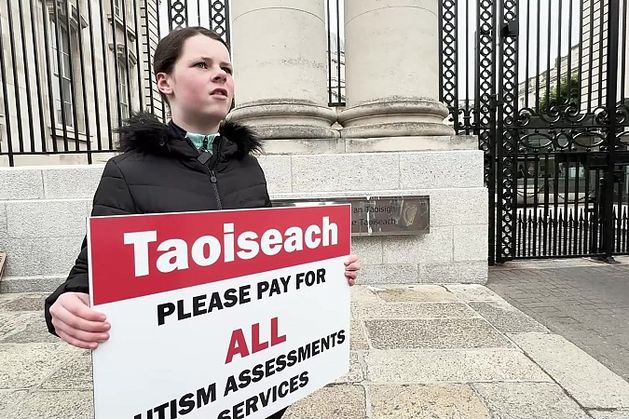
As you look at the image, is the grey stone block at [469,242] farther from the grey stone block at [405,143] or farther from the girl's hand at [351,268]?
the girl's hand at [351,268]

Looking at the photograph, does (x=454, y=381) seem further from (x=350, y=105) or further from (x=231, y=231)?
(x=350, y=105)

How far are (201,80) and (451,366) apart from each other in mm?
2564

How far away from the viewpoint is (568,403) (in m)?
2.40

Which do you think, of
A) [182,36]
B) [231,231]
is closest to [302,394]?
[231,231]

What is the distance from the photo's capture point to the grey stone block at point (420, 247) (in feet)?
16.7

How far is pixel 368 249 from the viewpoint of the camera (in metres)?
5.05

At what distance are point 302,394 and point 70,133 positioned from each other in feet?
32.3

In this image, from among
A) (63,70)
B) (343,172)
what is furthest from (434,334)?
(63,70)

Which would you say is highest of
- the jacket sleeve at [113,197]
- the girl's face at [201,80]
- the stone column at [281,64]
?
the stone column at [281,64]

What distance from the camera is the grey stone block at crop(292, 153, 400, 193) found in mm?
5023

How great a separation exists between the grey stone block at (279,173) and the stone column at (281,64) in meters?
0.34

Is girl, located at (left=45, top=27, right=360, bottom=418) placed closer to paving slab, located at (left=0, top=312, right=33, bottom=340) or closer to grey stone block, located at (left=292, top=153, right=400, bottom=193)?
paving slab, located at (left=0, top=312, right=33, bottom=340)

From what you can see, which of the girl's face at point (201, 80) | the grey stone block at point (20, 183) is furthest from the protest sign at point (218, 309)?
the grey stone block at point (20, 183)

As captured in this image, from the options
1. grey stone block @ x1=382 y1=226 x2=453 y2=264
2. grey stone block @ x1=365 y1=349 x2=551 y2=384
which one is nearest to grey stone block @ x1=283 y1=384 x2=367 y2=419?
grey stone block @ x1=365 y1=349 x2=551 y2=384
